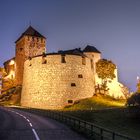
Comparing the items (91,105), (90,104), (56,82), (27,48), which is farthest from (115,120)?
(27,48)

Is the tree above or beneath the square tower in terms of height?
beneath

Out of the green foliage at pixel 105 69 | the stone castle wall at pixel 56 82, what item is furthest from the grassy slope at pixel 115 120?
the green foliage at pixel 105 69

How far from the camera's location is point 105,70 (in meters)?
91.4

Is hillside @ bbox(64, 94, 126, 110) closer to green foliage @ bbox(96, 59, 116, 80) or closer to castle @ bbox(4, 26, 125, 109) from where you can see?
castle @ bbox(4, 26, 125, 109)

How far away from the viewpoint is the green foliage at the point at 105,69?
9062 cm

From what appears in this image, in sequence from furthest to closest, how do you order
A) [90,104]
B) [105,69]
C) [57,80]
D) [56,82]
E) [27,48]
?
[27,48], [105,69], [57,80], [56,82], [90,104]

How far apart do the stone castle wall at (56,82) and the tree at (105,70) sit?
35.6 feet

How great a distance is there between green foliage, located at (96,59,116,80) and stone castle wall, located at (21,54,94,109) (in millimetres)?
10936

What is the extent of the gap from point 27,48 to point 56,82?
28765 millimetres

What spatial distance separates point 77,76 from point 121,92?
24.4 m

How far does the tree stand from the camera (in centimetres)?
9056

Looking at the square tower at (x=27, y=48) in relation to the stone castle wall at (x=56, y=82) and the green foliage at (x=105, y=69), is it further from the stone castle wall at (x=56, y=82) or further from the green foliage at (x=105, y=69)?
the stone castle wall at (x=56, y=82)

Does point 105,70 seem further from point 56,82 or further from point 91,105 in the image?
point 91,105

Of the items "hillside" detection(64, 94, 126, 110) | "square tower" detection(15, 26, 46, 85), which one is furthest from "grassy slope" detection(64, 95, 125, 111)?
"square tower" detection(15, 26, 46, 85)
